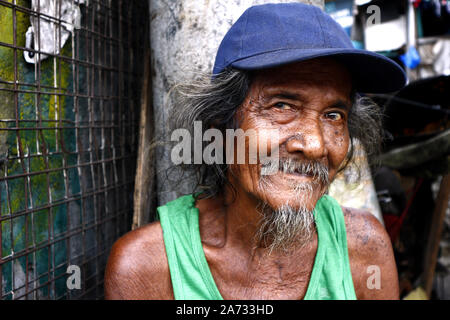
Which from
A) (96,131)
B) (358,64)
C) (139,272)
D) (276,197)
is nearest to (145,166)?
(96,131)

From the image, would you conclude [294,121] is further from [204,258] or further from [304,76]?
[204,258]

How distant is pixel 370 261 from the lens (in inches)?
62.8

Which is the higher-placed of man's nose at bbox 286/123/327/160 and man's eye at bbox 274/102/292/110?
man's eye at bbox 274/102/292/110

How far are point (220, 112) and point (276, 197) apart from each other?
1.44ft

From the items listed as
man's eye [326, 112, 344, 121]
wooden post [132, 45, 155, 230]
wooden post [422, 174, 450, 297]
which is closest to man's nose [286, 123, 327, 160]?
man's eye [326, 112, 344, 121]

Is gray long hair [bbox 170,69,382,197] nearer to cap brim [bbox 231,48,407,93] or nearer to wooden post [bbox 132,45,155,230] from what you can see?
cap brim [bbox 231,48,407,93]

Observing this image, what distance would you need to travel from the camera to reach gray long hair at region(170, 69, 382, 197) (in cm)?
137

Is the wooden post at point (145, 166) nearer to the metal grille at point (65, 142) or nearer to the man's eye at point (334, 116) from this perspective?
the metal grille at point (65, 142)

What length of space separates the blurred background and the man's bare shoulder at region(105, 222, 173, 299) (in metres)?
0.43

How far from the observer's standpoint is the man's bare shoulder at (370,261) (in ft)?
5.16

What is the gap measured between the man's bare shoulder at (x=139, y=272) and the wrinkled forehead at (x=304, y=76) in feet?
2.60

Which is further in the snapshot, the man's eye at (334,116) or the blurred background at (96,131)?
the blurred background at (96,131)

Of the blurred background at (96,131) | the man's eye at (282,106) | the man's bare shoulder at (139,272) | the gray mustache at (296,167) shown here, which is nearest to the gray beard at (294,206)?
the gray mustache at (296,167)
